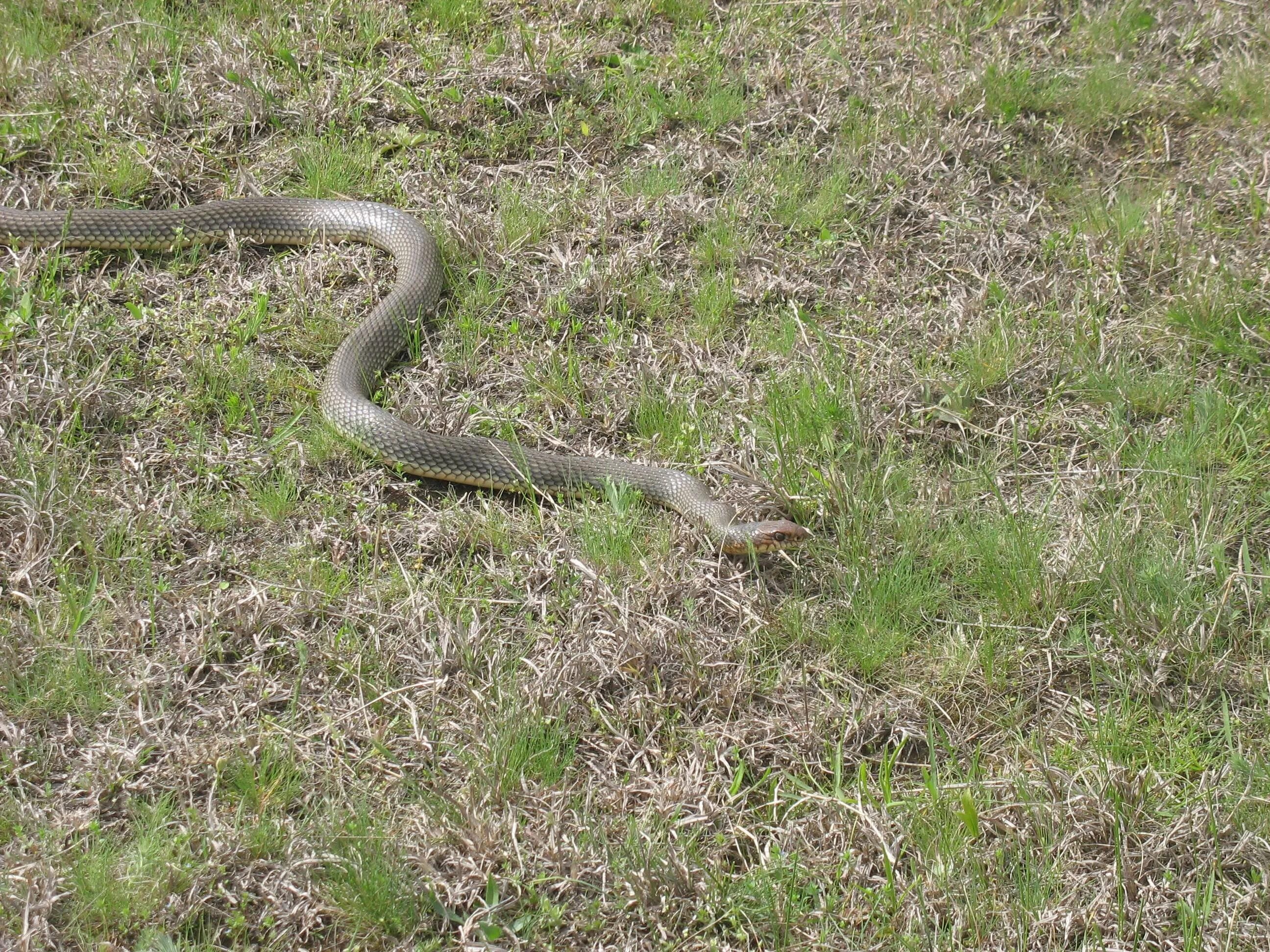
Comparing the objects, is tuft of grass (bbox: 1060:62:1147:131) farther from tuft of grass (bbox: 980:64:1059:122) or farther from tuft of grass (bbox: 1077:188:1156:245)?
tuft of grass (bbox: 1077:188:1156:245)

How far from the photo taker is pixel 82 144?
667 cm

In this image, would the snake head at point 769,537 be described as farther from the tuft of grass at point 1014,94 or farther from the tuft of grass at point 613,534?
the tuft of grass at point 1014,94

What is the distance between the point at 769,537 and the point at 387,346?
7.50 ft

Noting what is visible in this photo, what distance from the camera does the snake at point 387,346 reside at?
205 inches

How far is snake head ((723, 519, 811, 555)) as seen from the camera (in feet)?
16.1

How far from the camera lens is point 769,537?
4914 mm

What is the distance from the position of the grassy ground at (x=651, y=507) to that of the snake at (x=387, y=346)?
13 cm

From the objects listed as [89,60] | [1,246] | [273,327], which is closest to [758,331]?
[273,327]

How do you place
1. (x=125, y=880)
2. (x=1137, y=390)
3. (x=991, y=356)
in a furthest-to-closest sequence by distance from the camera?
(x=991, y=356) < (x=1137, y=390) < (x=125, y=880)

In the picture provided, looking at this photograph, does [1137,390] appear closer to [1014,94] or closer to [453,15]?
[1014,94]

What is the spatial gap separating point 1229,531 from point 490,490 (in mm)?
3259

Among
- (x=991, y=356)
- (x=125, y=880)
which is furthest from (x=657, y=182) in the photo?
(x=125, y=880)

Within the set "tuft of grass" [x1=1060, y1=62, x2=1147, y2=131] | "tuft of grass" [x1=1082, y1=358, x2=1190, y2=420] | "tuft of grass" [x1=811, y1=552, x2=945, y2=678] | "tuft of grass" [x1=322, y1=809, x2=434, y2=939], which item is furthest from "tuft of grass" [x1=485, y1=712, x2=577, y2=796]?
"tuft of grass" [x1=1060, y1=62, x2=1147, y2=131]

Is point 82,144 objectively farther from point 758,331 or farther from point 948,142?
point 948,142
